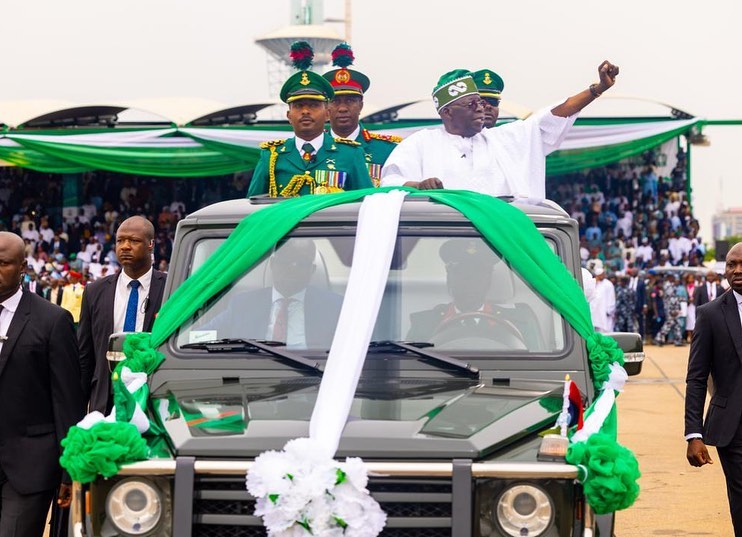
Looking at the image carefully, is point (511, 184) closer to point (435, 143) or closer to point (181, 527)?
point (435, 143)

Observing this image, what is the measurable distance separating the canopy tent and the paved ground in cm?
1476

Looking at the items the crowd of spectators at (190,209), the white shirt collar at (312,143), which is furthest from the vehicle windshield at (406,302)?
the crowd of spectators at (190,209)

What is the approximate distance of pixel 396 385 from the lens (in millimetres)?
4562

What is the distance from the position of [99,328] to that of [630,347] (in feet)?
10.3

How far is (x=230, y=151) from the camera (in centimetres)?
3111

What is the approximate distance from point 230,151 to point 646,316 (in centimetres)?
1079

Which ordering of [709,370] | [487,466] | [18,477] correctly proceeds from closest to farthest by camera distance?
[487,466], [18,477], [709,370]

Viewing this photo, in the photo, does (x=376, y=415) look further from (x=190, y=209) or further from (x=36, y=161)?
(x=190, y=209)

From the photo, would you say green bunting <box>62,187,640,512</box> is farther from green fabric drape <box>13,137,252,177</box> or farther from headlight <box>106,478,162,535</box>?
green fabric drape <box>13,137,252,177</box>

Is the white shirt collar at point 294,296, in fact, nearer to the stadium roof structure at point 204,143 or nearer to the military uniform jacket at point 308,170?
the military uniform jacket at point 308,170

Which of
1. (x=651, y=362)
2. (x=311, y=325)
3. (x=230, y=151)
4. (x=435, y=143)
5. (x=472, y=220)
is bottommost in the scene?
(x=651, y=362)

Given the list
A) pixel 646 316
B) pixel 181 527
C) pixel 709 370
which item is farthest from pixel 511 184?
pixel 646 316

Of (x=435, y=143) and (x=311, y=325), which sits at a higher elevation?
(x=435, y=143)

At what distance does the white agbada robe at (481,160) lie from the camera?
7.03 meters
